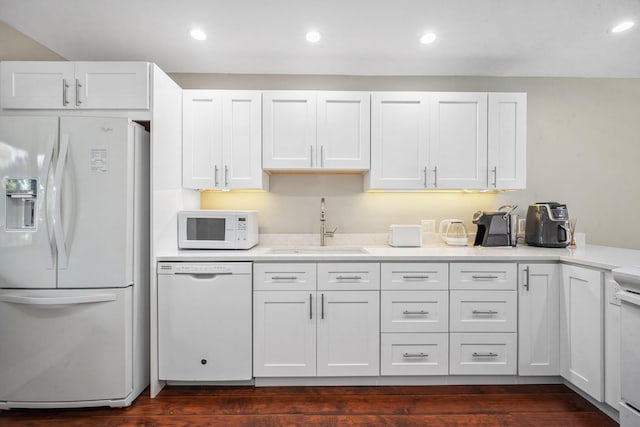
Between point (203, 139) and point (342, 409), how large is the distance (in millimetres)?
2181

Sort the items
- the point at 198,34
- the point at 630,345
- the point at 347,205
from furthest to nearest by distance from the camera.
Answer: the point at 347,205
the point at 198,34
the point at 630,345

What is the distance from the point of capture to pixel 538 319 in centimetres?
221

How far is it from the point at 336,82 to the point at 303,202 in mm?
1128

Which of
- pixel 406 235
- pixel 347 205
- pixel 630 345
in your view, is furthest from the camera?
pixel 347 205

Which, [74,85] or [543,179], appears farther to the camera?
[543,179]

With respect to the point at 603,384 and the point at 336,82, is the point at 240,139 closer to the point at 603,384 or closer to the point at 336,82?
the point at 336,82

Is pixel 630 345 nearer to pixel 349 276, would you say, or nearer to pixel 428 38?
pixel 349 276

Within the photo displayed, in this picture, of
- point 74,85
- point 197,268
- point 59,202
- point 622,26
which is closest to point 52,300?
point 59,202

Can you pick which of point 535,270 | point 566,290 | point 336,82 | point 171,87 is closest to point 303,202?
point 336,82

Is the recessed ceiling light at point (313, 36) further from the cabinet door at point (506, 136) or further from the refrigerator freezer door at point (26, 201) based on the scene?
the refrigerator freezer door at point (26, 201)

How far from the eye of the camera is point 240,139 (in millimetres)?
2527

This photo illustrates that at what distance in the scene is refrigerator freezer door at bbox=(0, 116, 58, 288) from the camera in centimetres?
191

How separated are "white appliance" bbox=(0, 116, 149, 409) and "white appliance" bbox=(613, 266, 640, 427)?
2.70m

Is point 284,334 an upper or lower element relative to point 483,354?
upper
